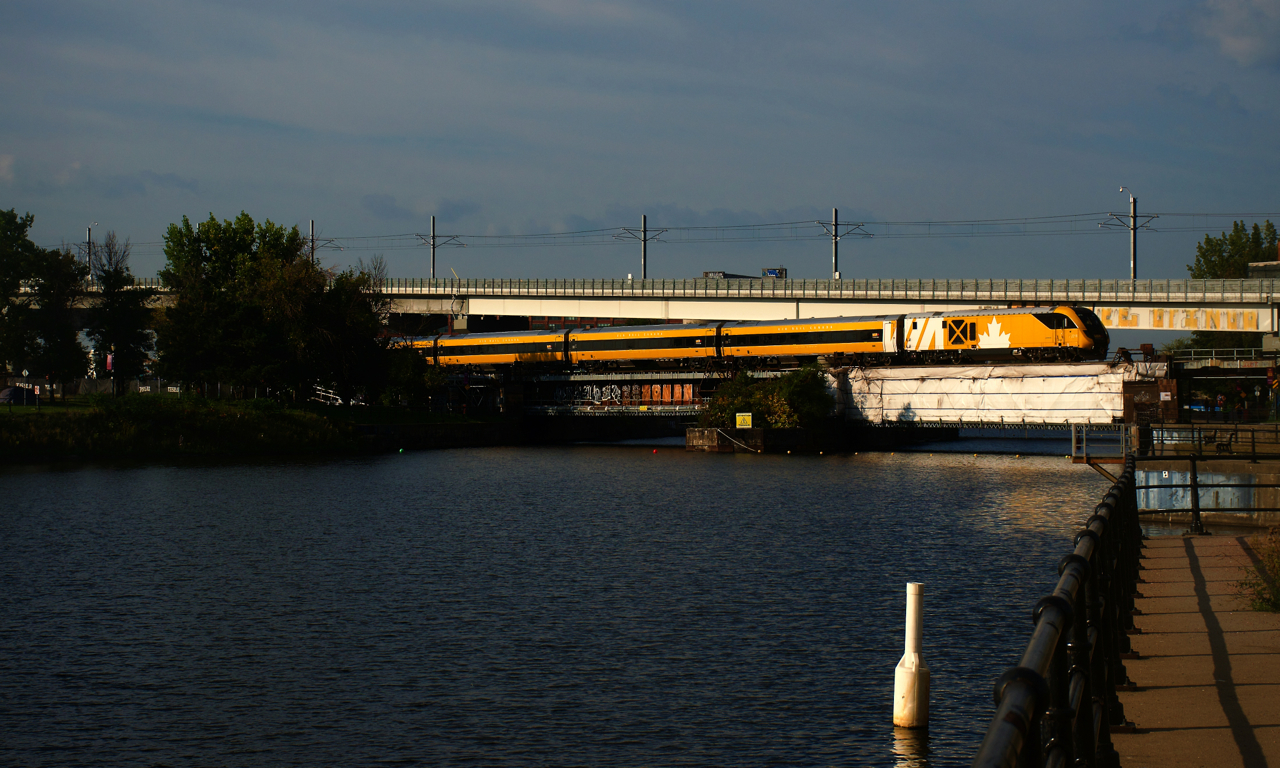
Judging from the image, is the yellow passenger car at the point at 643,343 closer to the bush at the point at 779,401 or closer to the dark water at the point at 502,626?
the bush at the point at 779,401

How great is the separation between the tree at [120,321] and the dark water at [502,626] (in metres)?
50.0

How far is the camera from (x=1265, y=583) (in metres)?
13.8

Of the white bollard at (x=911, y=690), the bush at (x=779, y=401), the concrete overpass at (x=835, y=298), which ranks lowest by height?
the white bollard at (x=911, y=690)

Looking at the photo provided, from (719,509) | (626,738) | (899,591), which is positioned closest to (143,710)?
(626,738)

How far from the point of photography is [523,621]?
21484mm

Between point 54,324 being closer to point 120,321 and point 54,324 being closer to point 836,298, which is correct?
point 120,321

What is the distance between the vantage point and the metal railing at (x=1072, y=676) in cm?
456

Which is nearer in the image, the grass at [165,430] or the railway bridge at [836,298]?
the grass at [165,430]

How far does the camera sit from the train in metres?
70.8

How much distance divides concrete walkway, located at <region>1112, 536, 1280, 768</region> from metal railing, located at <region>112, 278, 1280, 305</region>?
226 feet

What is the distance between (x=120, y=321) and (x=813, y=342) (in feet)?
182

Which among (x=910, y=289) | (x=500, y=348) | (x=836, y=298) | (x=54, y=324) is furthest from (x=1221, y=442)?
(x=54, y=324)

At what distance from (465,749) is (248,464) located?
54.1m

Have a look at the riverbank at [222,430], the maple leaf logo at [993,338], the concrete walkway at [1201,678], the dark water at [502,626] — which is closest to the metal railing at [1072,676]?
the concrete walkway at [1201,678]
